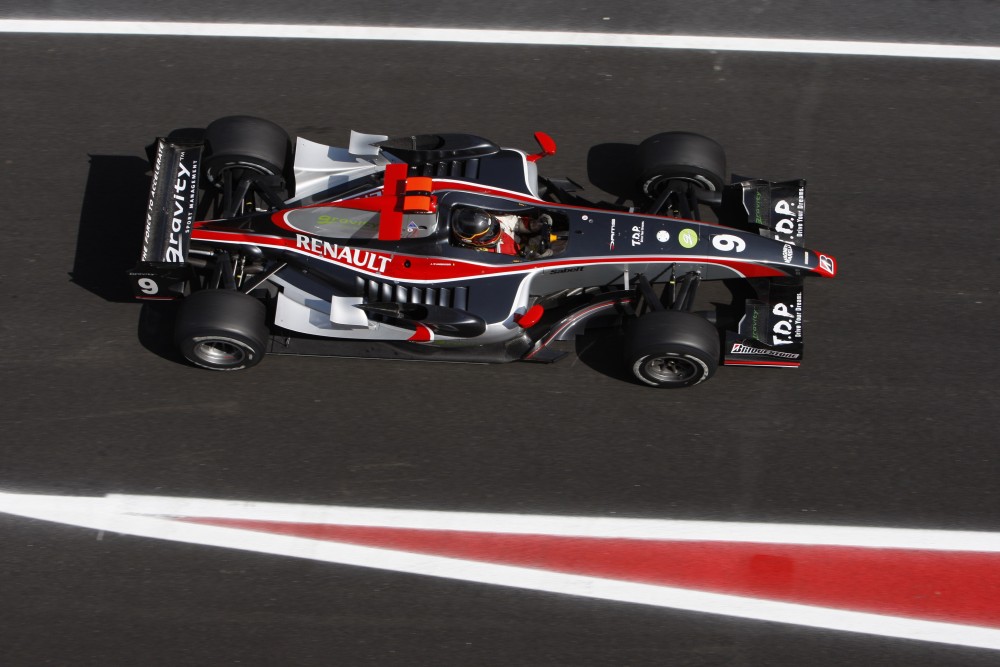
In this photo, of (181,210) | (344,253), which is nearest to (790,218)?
(344,253)

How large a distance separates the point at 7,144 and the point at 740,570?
8.24m

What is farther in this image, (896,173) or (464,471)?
(896,173)

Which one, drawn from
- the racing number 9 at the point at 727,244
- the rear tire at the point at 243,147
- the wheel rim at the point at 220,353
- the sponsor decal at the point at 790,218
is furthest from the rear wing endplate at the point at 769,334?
the rear tire at the point at 243,147

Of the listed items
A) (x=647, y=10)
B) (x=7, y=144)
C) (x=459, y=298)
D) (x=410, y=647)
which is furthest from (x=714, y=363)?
Answer: (x=7, y=144)

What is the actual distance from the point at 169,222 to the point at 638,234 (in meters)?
3.93

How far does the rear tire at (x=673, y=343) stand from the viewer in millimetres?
7828

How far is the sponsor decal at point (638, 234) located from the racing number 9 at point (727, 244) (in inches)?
23.6

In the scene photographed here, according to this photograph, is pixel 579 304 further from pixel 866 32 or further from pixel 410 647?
pixel 866 32

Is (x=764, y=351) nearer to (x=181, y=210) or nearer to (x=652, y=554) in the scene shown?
(x=652, y=554)

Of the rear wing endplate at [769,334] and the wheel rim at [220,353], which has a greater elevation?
the rear wing endplate at [769,334]

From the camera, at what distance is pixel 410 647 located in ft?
25.6

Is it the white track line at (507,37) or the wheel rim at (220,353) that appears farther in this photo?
the white track line at (507,37)

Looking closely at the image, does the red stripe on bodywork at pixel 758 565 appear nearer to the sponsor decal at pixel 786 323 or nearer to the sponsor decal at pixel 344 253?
the sponsor decal at pixel 786 323

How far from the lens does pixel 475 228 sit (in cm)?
794
